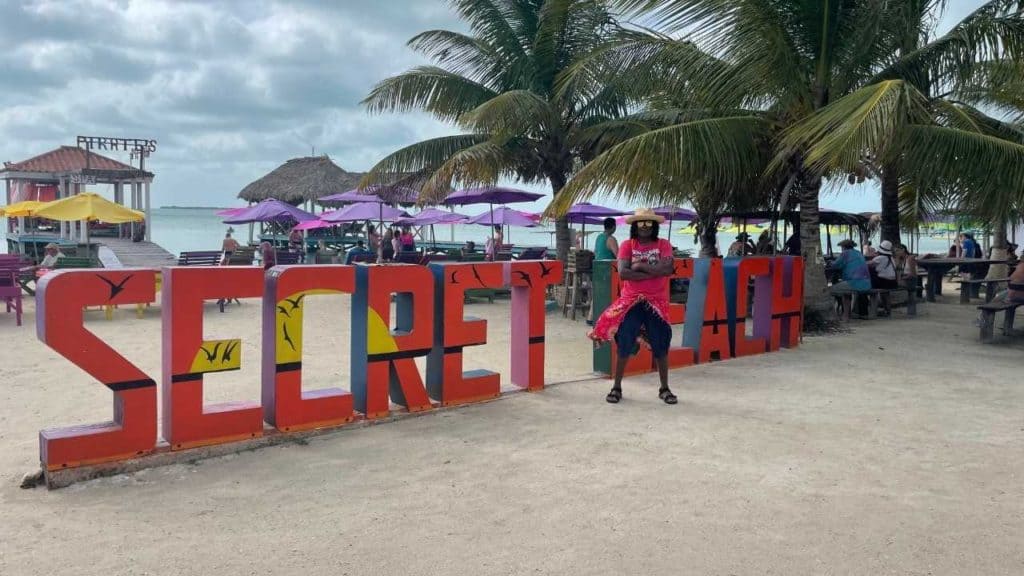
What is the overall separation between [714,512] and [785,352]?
5158mm

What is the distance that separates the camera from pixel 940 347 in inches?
349

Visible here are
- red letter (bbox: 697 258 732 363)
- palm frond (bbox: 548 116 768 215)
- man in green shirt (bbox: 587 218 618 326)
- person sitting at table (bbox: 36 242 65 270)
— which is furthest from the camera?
person sitting at table (bbox: 36 242 65 270)

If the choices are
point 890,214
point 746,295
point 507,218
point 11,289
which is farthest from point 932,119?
point 507,218

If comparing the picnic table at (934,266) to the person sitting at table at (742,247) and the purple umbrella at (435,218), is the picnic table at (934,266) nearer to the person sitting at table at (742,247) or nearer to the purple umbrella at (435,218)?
the person sitting at table at (742,247)

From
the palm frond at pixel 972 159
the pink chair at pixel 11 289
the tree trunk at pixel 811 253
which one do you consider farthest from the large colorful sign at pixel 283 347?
the pink chair at pixel 11 289

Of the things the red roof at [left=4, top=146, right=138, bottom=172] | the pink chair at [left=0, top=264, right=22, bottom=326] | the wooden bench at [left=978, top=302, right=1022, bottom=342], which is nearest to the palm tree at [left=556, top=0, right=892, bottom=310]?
the wooden bench at [left=978, top=302, right=1022, bottom=342]

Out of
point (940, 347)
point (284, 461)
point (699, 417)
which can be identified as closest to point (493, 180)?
point (940, 347)

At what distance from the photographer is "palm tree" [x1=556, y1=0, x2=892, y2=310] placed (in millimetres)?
8688

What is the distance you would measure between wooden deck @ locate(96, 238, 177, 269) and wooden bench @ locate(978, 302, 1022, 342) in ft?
58.8

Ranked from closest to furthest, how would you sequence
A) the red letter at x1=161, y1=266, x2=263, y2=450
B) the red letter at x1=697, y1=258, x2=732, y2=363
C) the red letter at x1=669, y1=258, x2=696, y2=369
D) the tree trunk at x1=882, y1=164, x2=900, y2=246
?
the red letter at x1=161, y1=266, x2=263, y2=450, the red letter at x1=669, y1=258, x2=696, y2=369, the red letter at x1=697, y1=258, x2=732, y2=363, the tree trunk at x1=882, y1=164, x2=900, y2=246

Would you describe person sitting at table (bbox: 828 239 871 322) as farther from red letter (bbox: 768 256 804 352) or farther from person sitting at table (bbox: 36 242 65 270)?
person sitting at table (bbox: 36 242 65 270)

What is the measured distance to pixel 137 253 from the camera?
21344mm

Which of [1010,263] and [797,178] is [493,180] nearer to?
[797,178]

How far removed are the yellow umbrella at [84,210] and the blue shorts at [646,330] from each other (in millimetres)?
12755
